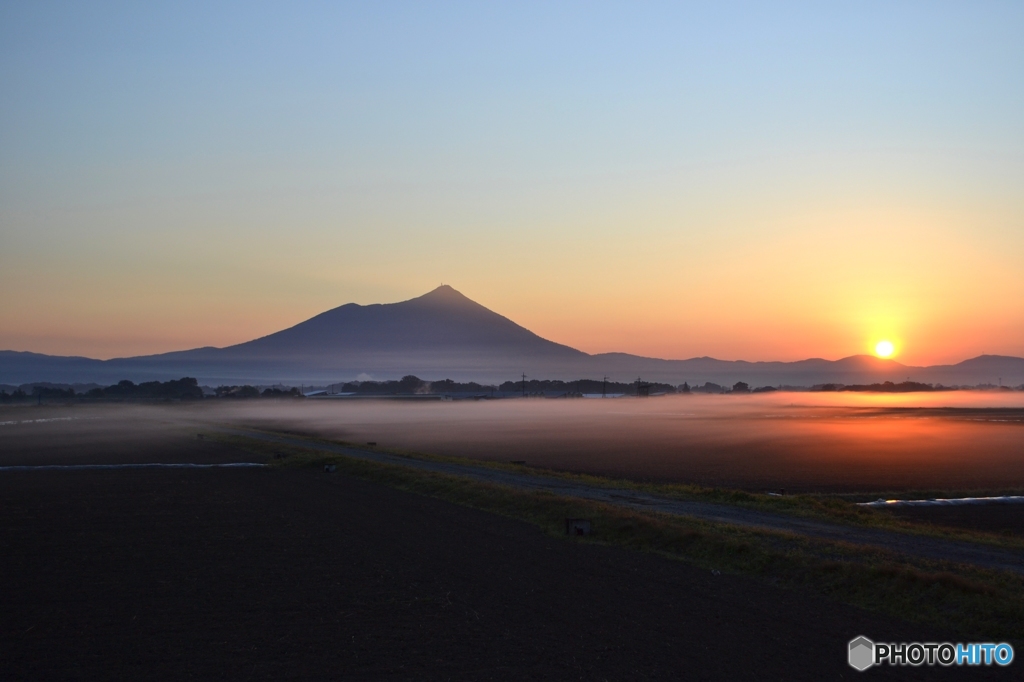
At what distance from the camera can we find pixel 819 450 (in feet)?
160

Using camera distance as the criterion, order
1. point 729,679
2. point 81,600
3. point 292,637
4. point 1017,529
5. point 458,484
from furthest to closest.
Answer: point 458,484
point 1017,529
point 81,600
point 292,637
point 729,679

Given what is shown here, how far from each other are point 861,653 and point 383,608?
644cm

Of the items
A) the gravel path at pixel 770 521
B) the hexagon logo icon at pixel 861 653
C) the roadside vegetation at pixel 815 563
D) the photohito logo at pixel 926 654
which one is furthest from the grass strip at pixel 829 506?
the hexagon logo icon at pixel 861 653

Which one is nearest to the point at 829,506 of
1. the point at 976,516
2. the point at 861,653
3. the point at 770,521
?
the point at 770,521

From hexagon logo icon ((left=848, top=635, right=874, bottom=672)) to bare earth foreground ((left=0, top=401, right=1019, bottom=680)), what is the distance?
0.15 meters

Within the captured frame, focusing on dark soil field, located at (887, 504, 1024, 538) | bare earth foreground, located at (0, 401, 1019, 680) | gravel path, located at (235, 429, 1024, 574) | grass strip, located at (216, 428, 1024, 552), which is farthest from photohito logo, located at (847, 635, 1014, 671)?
dark soil field, located at (887, 504, 1024, 538)

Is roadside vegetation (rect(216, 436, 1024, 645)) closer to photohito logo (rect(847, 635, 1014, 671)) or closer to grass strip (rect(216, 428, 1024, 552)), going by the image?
grass strip (rect(216, 428, 1024, 552))

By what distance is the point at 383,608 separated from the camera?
39.7ft

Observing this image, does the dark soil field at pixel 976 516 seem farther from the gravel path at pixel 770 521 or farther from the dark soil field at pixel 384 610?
the dark soil field at pixel 384 610

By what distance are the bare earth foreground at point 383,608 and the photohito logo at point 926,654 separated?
0.21 meters

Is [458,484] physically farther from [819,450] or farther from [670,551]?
[819,450]

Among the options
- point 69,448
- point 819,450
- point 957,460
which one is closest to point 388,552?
point 957,460

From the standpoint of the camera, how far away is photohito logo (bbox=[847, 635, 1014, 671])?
988cm

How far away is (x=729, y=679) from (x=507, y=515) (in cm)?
1295
